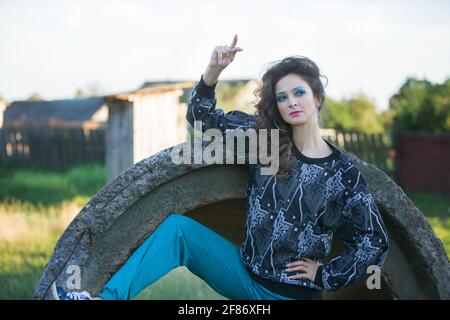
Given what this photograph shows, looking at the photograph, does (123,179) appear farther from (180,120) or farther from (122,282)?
(180,120)

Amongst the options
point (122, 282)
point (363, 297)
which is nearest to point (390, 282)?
point (363, 297)

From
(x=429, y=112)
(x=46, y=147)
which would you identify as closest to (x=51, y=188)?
(x=46, y=147)

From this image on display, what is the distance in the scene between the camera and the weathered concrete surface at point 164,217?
3.40 meters

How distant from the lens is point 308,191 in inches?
128

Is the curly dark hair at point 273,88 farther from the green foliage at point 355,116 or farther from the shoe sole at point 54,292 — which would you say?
the green foliage at point 355,116

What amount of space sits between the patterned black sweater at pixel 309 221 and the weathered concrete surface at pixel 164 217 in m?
0.37

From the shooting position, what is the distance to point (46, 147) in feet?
68.4

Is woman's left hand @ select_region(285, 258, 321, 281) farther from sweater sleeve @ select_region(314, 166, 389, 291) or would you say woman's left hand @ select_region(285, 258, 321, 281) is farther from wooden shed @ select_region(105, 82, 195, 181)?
wooden shed @ select_region(105, 82, 195, 181)

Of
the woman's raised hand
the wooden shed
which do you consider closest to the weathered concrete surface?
the woman's raised hand

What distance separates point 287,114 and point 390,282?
137 centimetres

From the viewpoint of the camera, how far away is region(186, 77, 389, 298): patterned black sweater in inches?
126

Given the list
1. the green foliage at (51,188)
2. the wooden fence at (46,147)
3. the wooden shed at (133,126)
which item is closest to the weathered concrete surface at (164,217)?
the green foliage at (51,188)

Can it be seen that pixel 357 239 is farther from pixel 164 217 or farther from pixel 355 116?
pixel 355 116

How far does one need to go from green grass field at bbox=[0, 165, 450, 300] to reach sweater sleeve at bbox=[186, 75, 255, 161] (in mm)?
2514
